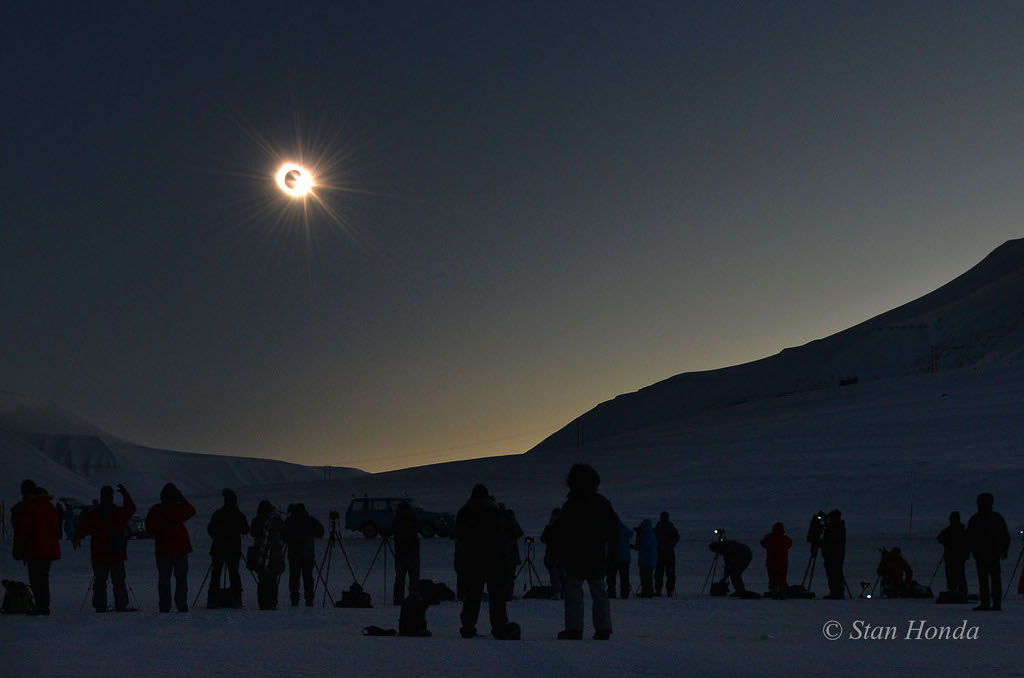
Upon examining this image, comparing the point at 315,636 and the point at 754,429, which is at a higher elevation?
the point at 754,429

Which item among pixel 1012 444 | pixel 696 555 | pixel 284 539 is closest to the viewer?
pixel 284 539

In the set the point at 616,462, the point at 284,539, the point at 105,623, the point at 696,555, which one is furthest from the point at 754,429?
the point at 105,623

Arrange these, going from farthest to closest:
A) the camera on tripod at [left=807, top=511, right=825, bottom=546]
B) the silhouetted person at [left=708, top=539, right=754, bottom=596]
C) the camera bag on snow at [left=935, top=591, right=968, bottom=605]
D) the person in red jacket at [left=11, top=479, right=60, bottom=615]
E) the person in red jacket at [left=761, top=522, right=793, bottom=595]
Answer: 1. the camera on tripod at [left=807, top=511, right=825, bottom=546]
2. the person in red jacket at [left=761, top=522, right=793, bottom=595]
3. the silhouetted person at [left=708, top=539, right=754, bottom=596]
4. the camera bag on snow at [left=935, top=591, right=968, bottom=605]
5. the person in red jacket at [left=11, top=479, right=60, bottom=615]

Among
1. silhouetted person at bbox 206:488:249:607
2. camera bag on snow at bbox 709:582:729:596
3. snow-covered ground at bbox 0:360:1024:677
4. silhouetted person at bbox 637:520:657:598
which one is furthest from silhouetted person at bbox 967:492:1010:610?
silhouetted person at bbox 206:488:249:607

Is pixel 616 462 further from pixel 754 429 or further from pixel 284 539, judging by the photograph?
pixel 284 539

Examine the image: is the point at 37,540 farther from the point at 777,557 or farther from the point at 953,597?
the point at 953,597

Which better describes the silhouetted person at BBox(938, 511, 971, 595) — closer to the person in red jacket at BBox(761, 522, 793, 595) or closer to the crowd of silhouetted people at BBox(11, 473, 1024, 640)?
the crowd of silhouetted people at BBox(11, 473, 1024, 640)

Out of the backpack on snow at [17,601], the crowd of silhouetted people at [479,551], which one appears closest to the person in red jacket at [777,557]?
the crowd of silhouetted people at [479,551]

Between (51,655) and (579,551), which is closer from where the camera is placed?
(51,655)
